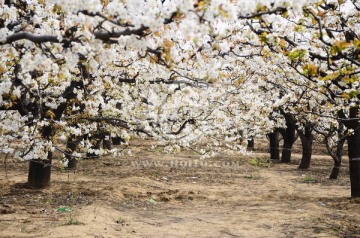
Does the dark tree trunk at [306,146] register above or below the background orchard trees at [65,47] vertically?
below

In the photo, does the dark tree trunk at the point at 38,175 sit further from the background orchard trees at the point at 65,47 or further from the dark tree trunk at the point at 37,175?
the background orchard trees at the point at 65,47

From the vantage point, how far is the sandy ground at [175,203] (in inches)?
343

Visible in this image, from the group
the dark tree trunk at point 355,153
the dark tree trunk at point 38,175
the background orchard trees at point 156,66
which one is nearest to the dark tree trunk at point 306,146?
the background orchard trees at point 156,66

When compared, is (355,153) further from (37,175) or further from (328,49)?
(37,175)

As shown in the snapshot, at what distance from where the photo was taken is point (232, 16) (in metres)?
4.36

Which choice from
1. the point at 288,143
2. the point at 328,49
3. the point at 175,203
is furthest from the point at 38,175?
the point at 288,143

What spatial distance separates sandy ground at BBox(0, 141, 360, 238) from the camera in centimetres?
871

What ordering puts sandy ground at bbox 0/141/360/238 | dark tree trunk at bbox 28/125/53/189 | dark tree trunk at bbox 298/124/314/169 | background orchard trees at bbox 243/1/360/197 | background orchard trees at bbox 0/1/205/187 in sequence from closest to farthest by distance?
1. background orchard trees at bbox 0/1/205/187
2. background orchard trees at bbox 243/1/360/197
3. sandy ground at bbox 0/141/360/238
4. dark tree trunk at bbox 28/125/53/189
5. dark tree trunk at bbox 298/124/314/169

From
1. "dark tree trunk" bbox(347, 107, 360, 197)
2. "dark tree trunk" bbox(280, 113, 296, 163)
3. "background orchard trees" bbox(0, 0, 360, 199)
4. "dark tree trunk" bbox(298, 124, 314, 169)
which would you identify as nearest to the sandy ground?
"dark tree trunk" bbox(347, 107, 360, 197)

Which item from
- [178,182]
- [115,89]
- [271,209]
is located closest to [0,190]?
[115,89]

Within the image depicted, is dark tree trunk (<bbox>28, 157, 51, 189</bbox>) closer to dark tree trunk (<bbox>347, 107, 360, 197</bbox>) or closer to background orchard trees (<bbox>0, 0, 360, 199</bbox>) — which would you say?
background orchard trees (<bbox>0, 0, 360, 199</bbox>)

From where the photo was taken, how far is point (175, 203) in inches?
486

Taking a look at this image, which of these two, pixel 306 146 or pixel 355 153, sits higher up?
pixel 306 146

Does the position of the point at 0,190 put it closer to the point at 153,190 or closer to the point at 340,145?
the point at 153,190
